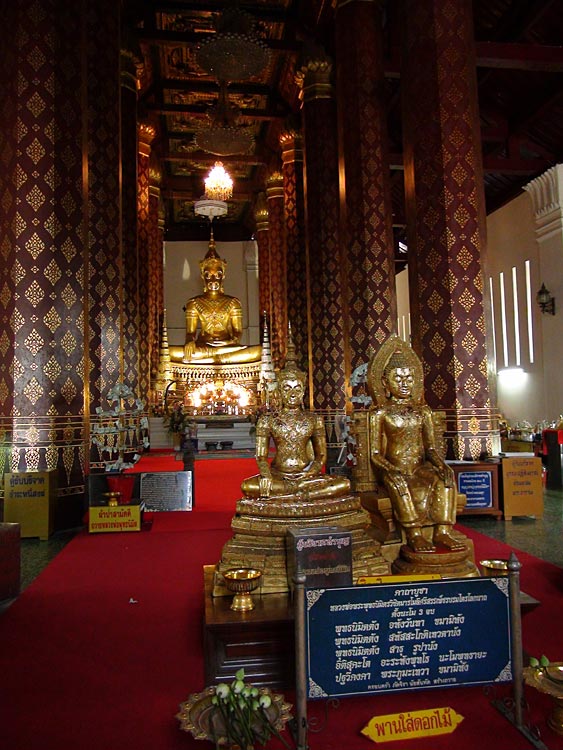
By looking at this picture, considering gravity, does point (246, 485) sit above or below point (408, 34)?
below

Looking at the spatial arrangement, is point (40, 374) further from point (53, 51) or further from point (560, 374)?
point (560, 374)

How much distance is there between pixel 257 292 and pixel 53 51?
1495cm

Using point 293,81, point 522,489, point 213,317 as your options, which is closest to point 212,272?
point 213,317

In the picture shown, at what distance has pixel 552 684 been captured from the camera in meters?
2.12

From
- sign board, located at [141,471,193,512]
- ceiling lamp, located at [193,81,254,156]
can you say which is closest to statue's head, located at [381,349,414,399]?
sign board, located at [141,471,193,512]

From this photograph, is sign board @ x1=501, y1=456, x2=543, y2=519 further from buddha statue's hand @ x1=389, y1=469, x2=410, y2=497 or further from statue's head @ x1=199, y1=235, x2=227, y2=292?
statue's head @ x1=199, y1=235, x2=227, y2=292

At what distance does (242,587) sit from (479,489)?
3672mm

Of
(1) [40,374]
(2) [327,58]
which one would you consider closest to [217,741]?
(1) [40,374]

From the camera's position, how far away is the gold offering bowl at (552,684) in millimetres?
2076

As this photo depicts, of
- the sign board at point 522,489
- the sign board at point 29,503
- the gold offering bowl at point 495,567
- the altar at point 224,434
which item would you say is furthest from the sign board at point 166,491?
the altar at point 224,434

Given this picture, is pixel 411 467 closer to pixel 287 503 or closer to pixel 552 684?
pixel 287 503

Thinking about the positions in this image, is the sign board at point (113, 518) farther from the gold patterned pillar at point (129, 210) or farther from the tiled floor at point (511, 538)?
the gold patterned pillar at point (129, 210)

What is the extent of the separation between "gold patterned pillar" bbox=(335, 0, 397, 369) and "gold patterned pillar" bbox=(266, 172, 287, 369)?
5.69 meters

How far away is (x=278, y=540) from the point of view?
3.23 meters
